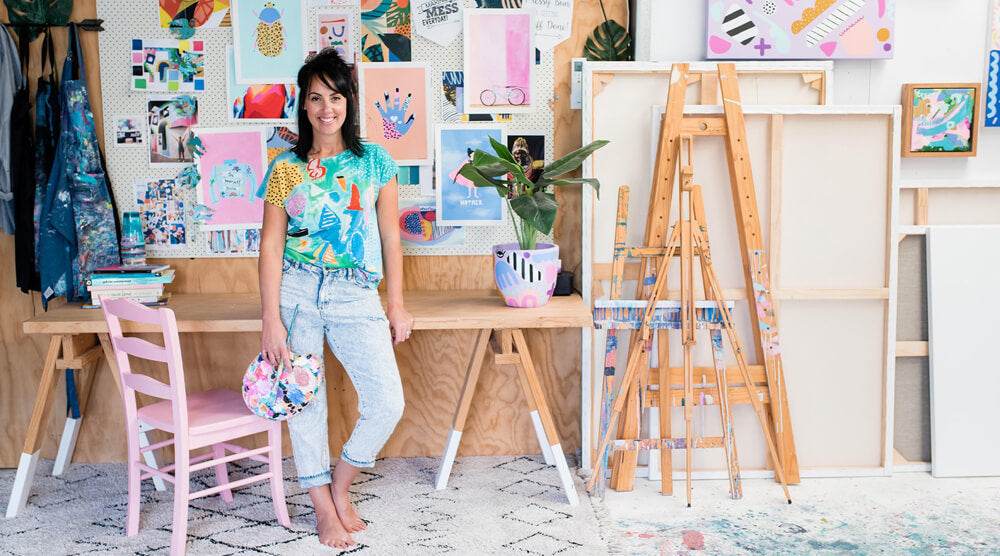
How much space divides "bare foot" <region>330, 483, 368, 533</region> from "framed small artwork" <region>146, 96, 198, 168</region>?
50.9 inches

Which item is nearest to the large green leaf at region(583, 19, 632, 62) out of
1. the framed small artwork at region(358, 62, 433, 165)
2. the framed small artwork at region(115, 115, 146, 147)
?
the framed small artwork at region(358, 62, 433, 165)

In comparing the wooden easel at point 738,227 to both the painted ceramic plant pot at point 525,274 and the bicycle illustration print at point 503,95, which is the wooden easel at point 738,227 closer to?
the painted ceramic plant pot at point 525,274

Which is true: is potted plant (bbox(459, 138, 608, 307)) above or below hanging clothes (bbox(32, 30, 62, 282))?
below

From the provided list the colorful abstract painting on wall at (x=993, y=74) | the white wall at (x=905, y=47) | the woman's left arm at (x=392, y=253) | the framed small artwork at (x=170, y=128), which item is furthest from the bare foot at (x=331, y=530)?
the colorful abstract painting on wall at (x=993, y=74)

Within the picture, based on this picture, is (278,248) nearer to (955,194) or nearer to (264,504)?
(264,504)

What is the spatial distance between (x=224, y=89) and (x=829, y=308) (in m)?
2.23

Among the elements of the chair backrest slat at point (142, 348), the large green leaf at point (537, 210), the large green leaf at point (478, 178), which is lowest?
the chair backrest slat at point (142, 348)

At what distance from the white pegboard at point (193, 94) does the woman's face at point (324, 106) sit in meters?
0.60

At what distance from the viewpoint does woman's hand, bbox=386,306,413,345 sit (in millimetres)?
2418

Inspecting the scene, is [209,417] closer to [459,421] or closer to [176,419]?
[176,419]

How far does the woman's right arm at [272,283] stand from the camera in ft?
7.51

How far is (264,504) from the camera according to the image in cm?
263

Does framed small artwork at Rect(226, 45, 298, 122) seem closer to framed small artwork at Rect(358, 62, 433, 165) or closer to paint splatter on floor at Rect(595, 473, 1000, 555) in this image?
framed small artwork at Rect(358, 62, 433, 165)

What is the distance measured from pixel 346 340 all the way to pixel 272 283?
26cm
